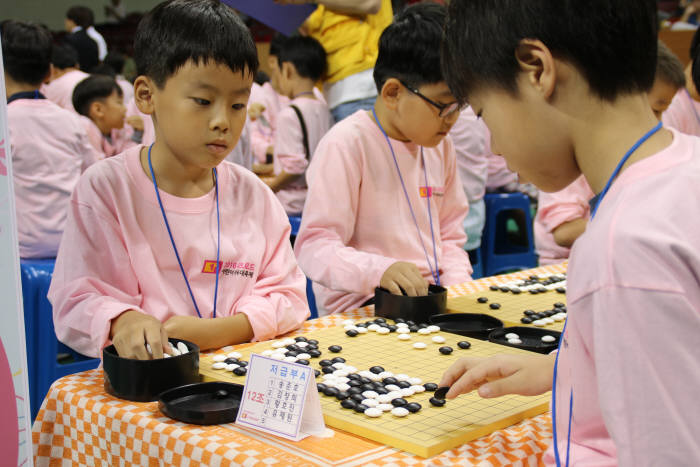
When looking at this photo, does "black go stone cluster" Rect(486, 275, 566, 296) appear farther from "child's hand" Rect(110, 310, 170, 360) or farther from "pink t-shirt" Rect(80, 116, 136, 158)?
"pink t-shirt" Rect(80, 116, 136, 158)

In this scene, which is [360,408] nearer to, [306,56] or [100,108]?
[306,56]

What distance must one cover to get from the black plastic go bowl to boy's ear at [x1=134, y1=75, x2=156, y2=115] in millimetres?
667

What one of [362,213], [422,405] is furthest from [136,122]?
[422,405]

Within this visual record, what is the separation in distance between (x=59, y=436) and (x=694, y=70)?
2.75m

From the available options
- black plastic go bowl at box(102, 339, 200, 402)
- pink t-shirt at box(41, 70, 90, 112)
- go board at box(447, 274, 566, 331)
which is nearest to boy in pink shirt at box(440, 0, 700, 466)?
black plastic go bowl at box(102, 339, 200, 402)

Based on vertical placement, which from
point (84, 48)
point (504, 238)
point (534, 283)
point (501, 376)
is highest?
point (84, 48)

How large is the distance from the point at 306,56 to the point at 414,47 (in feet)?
7.19

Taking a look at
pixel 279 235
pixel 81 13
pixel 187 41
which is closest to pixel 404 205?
pixel 279 235

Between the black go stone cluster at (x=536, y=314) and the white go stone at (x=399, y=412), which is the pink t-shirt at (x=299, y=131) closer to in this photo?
the black go stone cluster at (x=536, y=314)

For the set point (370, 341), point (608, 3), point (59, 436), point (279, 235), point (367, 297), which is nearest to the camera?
point (608, 3)

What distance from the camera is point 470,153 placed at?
4.31 metres

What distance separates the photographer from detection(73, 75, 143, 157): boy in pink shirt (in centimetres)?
500

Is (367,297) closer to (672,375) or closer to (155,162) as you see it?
(155,162)

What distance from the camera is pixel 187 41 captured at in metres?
1.61
